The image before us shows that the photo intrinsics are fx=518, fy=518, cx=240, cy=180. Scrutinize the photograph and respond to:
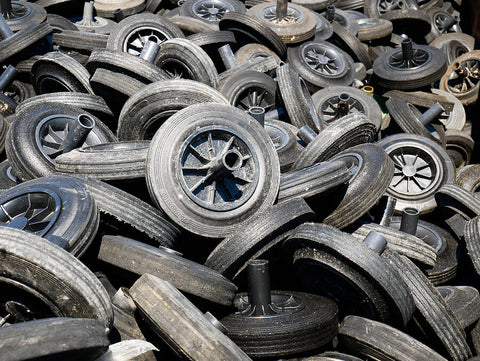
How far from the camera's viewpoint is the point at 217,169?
4.47 m

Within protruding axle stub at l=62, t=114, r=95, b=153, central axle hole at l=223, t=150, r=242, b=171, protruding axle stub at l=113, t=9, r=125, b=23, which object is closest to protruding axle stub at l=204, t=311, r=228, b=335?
central axle hole at l=223, t=150, r=242, b=171

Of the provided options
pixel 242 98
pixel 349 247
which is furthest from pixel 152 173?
pixel 242 98

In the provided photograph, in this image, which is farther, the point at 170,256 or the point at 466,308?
the point at 466,308

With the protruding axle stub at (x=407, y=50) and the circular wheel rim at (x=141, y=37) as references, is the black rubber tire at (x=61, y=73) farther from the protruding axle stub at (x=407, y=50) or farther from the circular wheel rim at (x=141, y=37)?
the protruding axle stub at (x=407, y=50)

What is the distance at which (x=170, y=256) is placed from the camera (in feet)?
12.5

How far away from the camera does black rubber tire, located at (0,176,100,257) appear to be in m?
3.73

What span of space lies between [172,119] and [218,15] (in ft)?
17.6

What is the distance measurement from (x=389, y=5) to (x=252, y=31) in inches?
183

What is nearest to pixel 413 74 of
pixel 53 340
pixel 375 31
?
pixel 375 31

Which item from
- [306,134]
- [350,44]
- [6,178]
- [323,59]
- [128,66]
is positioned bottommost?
[350,44]

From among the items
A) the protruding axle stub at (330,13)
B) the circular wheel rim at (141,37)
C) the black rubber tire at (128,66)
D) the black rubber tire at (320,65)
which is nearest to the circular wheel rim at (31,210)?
the black rubber tire at (128,66)

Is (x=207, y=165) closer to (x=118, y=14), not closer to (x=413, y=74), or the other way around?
(x=413, y=74)

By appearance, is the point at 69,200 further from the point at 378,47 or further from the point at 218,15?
the point at 378,47

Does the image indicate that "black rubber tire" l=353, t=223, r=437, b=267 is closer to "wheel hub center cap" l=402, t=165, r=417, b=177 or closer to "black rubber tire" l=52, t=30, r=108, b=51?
"wheel hub center cap" l=402, t=165, r=417, b=177
